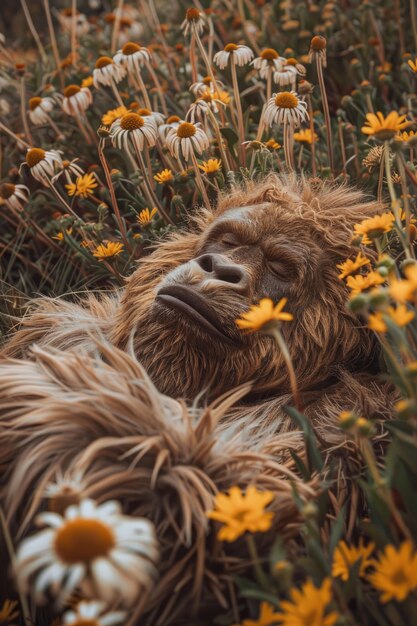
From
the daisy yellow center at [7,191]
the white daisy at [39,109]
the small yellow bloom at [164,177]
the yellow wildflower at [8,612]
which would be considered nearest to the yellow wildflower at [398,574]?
the yellow wildflower at [8,612]

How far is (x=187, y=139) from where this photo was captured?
7.64 ft

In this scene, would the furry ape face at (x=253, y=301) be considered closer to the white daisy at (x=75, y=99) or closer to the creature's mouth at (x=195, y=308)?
the creature's mouth at (x=195, y=308)

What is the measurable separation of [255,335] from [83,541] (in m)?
0.90

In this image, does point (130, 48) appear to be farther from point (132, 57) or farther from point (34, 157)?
point (34, 157)

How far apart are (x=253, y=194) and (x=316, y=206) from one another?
0.57 feet

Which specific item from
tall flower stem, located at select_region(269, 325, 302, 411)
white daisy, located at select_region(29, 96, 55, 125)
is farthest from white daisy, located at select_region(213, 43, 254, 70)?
tall flower stem, located at select_region(269, 325, 302, 411)

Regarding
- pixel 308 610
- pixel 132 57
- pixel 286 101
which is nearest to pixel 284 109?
pixel 286 101

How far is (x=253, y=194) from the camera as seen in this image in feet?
6.84

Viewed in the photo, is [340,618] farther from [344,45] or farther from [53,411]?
[344,45]

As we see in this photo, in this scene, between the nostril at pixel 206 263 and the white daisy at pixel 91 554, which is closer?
the white daisy at pixel 91 554

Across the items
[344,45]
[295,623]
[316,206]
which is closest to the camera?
[295,623]

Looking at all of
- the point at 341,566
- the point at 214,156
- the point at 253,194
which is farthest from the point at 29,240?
the point at 341,566

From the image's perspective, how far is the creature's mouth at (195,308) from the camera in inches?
68.4

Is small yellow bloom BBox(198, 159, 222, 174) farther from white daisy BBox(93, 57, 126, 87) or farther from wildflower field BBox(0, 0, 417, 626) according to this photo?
white daisy BBox(93, 57, 126, 87)
